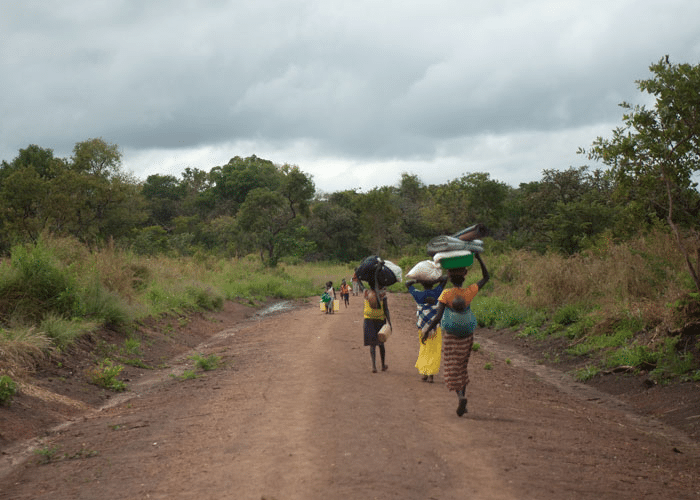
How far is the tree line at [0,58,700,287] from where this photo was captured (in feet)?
38.5

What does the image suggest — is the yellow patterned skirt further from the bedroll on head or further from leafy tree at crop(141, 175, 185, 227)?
leafy tree at crop(141, 175, 185, 227)

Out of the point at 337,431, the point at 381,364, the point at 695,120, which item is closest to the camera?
the point at 337,431

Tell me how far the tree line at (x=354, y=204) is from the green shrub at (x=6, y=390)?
9163 mm

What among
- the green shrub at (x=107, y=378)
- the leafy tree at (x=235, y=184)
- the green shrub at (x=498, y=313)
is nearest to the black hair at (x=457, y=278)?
the green shrub at (x=107, y=378)

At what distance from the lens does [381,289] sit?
450 inches


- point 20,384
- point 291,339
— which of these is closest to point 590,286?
point 291,339

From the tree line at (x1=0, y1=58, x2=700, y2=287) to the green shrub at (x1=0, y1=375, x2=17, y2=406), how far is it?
30.1 ft

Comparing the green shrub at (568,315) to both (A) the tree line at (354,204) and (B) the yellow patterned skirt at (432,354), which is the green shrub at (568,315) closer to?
(A) the tree line at (354,204)

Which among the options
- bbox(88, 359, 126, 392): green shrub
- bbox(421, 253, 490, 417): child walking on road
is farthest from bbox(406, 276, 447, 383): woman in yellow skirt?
bbox(88, 359, 126, 392): green shrub

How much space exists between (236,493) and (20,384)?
20.0 ft

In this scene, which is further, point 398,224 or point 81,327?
point 398,224

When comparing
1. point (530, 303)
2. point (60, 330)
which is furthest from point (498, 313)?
point (60, 330)

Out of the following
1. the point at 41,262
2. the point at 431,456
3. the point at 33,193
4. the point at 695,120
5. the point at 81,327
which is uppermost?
the point at 33,193

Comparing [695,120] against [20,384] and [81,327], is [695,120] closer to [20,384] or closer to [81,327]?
[20,384]
